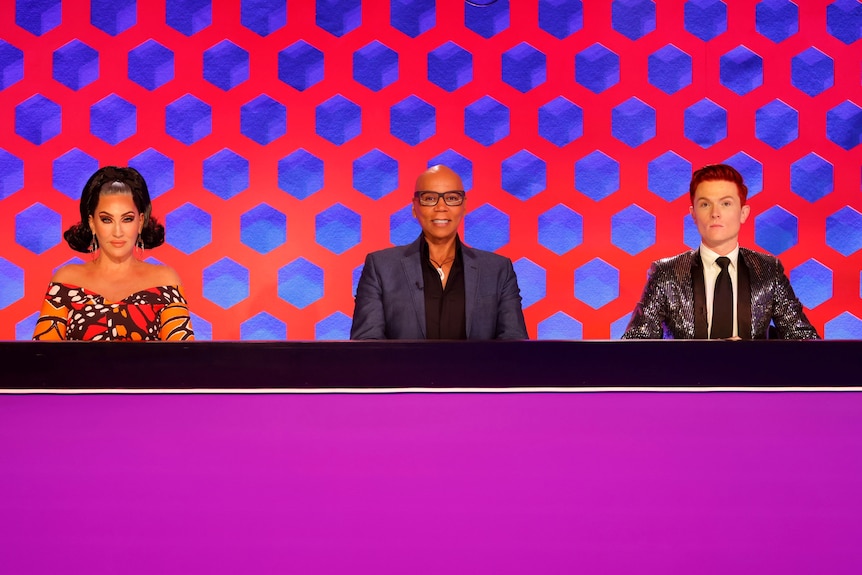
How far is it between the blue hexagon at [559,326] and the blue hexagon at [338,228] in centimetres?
104

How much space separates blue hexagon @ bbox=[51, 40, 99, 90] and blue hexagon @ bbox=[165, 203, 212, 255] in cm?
78

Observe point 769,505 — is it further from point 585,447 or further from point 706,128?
point 706,128

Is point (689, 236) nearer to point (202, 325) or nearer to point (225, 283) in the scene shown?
point (225, 283)

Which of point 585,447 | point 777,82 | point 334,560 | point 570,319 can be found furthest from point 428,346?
point 777,82

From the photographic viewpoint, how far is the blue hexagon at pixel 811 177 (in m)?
3.58

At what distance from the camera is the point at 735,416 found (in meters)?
1.11

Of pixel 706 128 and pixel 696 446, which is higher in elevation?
pixel 706 128

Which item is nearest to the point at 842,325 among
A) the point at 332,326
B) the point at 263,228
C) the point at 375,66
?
the point at 332,326

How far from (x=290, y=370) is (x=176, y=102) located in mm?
2663

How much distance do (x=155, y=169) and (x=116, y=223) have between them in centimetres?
123

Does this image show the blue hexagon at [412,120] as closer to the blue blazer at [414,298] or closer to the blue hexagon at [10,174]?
the blue blazer at [414,298]

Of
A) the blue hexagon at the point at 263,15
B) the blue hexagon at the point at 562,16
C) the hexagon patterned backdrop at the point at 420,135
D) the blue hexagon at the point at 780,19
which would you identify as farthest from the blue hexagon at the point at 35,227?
the blue hexagon at the point at 780,19

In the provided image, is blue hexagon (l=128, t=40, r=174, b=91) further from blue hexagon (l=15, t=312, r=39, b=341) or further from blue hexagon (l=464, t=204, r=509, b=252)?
blue hexagon (l=464, t=204, r=509, b=252)

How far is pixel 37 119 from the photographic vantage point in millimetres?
3461
